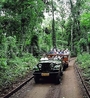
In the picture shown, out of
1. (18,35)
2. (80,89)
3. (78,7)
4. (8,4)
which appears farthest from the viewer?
(78,7)

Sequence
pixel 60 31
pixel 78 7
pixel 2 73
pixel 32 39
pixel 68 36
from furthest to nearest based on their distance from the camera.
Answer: pixel 60 31
pixel 68 36
pixel 78 7
pixel 32 39
pixel 2 73

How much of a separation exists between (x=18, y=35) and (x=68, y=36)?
36022mm

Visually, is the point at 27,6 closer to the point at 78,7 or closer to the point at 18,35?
the point at 18,35

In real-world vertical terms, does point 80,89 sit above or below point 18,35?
below

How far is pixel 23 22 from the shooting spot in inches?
927

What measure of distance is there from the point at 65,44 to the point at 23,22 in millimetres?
37495

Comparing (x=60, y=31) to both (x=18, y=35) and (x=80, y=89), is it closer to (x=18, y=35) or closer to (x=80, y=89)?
(x=18, y=35)

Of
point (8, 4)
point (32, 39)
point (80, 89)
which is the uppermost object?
point (8, 4)

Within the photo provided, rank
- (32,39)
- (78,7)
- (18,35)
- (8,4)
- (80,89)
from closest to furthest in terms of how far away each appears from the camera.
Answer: (80,89)
(8,4)
(18,35)
(32,39)
(78,7)

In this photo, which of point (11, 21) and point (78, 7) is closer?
point (11, 21)

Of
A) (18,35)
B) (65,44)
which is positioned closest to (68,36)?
(65,44)

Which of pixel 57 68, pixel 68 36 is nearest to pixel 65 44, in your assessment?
pixel 68 36

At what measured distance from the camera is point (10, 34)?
22297 millimetres

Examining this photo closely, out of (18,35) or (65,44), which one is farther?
(65,44)
